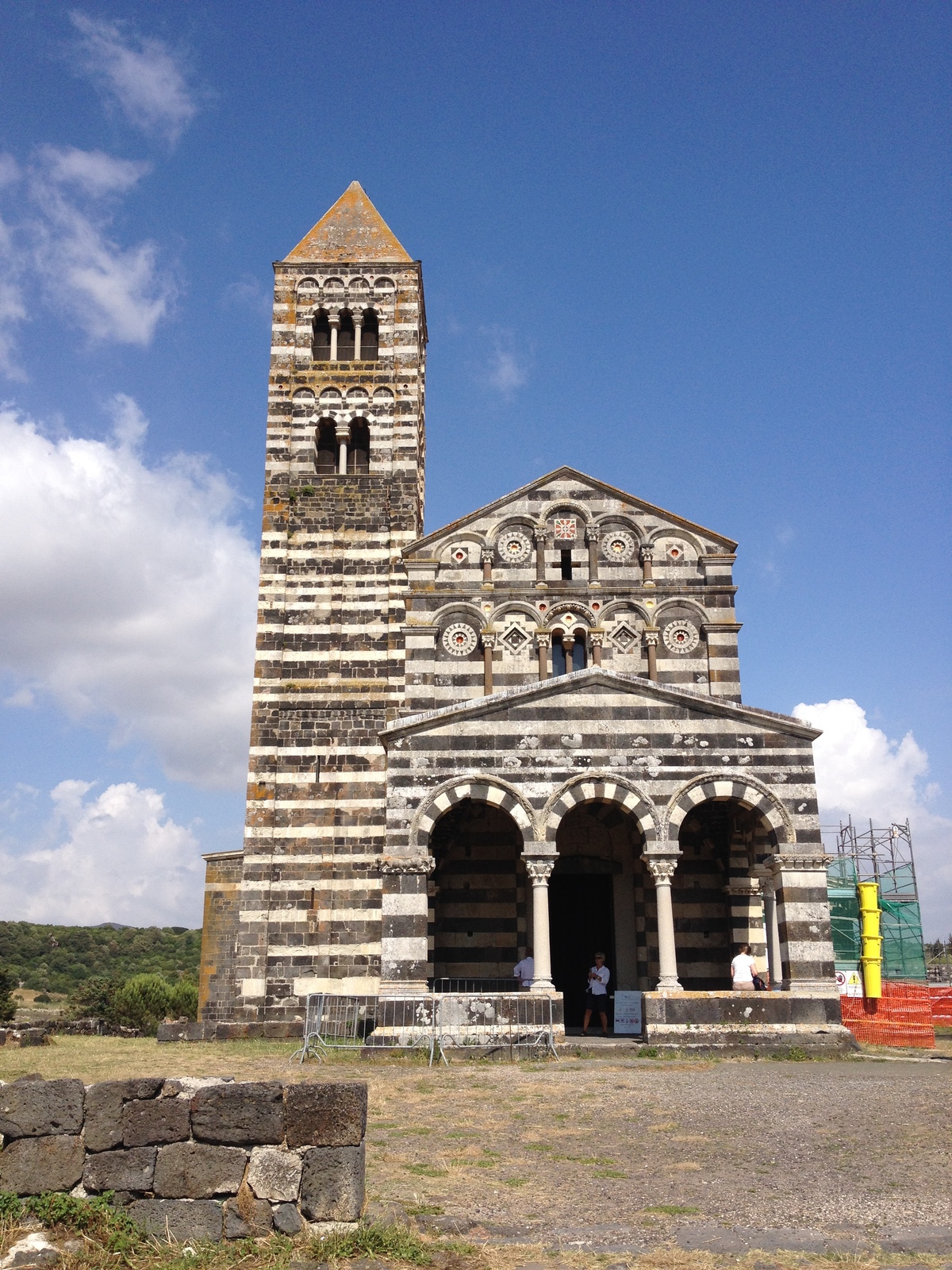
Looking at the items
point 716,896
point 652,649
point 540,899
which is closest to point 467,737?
point 540,899

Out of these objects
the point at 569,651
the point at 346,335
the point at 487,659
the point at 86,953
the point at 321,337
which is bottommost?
the point at 86,953

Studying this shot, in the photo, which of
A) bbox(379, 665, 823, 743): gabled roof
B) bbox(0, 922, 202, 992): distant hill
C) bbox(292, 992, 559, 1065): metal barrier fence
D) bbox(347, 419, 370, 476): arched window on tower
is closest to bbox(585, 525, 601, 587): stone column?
bbox(379, 665, 823, 743): gabled roof

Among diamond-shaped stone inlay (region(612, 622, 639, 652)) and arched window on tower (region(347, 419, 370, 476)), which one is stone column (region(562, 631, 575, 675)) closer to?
diamond-shaped stone inlay (region(612, 622, 639, 652))

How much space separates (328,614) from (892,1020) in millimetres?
15584

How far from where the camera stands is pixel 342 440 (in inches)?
1105

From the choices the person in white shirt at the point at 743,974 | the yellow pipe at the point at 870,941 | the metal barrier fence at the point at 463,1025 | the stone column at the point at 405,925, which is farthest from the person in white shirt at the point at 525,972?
the yellow pipe at the point at 870,941

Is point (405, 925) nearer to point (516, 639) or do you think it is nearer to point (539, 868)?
point (539, 868)

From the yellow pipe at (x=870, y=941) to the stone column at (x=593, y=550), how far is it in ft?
29.4

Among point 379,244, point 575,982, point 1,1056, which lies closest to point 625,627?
point 575,982

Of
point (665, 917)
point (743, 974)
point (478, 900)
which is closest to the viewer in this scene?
point (665, 917)

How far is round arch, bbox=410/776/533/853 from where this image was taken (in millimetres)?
18500

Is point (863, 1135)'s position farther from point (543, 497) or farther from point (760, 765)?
point (543, 497)

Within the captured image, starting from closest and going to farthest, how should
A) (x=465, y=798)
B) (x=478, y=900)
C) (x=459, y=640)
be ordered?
(x=465, y=798)
(x=478, y=900)
(x=459, y=640)

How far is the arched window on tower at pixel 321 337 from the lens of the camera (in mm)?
29266
